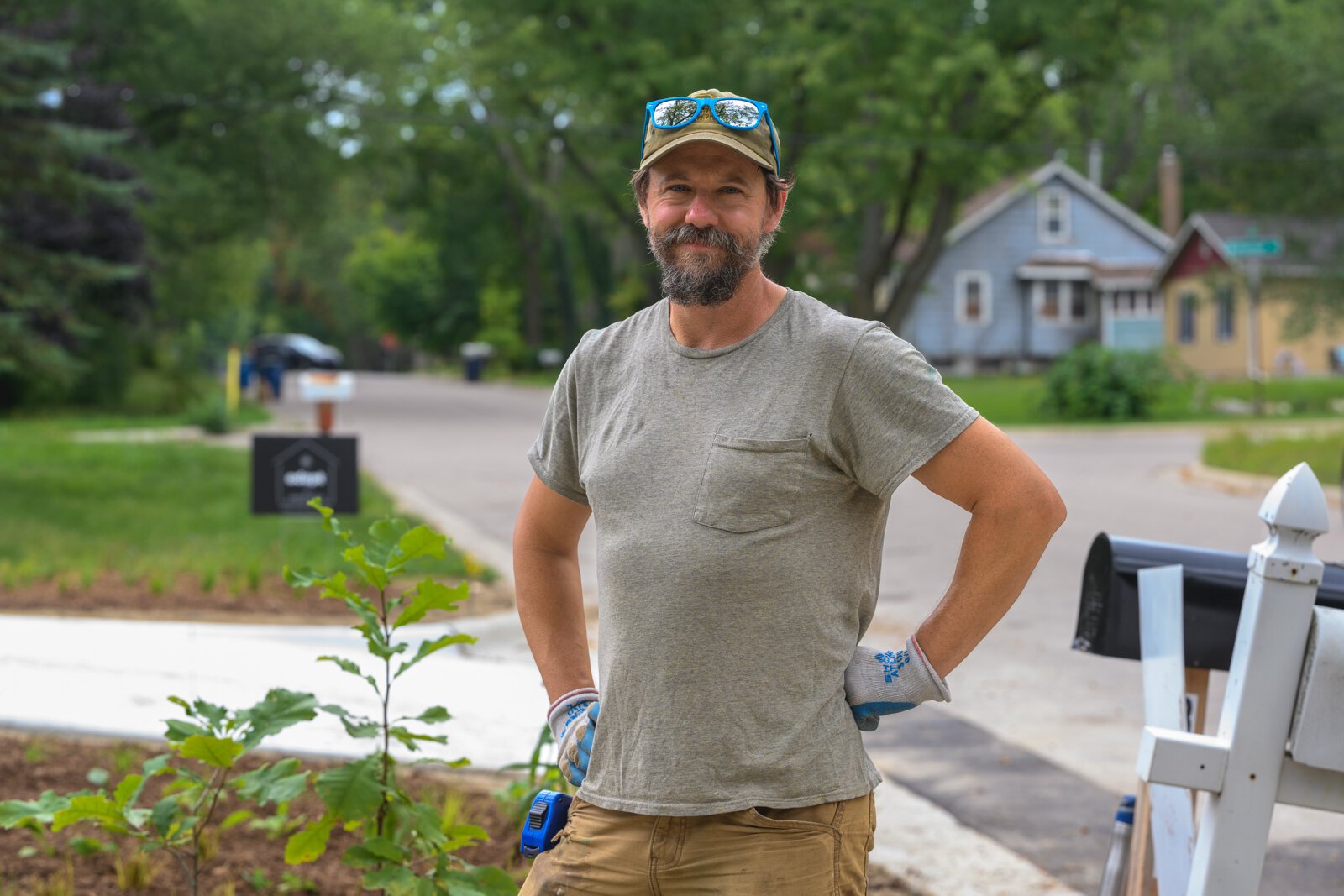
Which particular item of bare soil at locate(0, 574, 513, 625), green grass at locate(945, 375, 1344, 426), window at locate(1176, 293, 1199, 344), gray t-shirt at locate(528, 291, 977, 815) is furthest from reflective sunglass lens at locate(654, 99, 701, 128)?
window at locate(1176, 293, 1199, 344)

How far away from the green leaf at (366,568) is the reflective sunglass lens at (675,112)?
1210mm

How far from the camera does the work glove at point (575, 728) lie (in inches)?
102

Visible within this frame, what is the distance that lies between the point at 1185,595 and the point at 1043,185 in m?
53.0

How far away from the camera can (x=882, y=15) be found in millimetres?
29344

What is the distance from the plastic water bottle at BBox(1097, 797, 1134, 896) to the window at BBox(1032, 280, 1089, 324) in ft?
168

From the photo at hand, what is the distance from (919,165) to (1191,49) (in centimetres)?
2535

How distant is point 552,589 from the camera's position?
111 inches

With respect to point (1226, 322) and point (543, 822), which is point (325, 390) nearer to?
point (543, 822)

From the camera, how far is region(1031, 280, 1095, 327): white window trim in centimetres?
5309

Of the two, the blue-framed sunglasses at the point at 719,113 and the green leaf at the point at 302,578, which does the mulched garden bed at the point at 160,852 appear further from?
the blue-framed sunglasses at the point at 719,113

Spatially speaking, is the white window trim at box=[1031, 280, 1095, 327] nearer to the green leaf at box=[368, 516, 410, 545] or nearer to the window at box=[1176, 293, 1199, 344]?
the window at box=[1176, 293, 1199, 344]

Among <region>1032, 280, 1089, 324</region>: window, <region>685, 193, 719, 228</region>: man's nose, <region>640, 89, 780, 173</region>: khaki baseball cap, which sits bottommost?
<region>685, 193, 719, 228</region>: man's nose

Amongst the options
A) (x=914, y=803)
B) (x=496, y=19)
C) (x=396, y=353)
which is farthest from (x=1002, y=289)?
(x=914, y=803)

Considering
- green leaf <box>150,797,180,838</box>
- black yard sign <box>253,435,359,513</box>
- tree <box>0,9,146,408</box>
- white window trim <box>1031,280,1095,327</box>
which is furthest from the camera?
white window trim <box>1031,280,1095,327</box>
